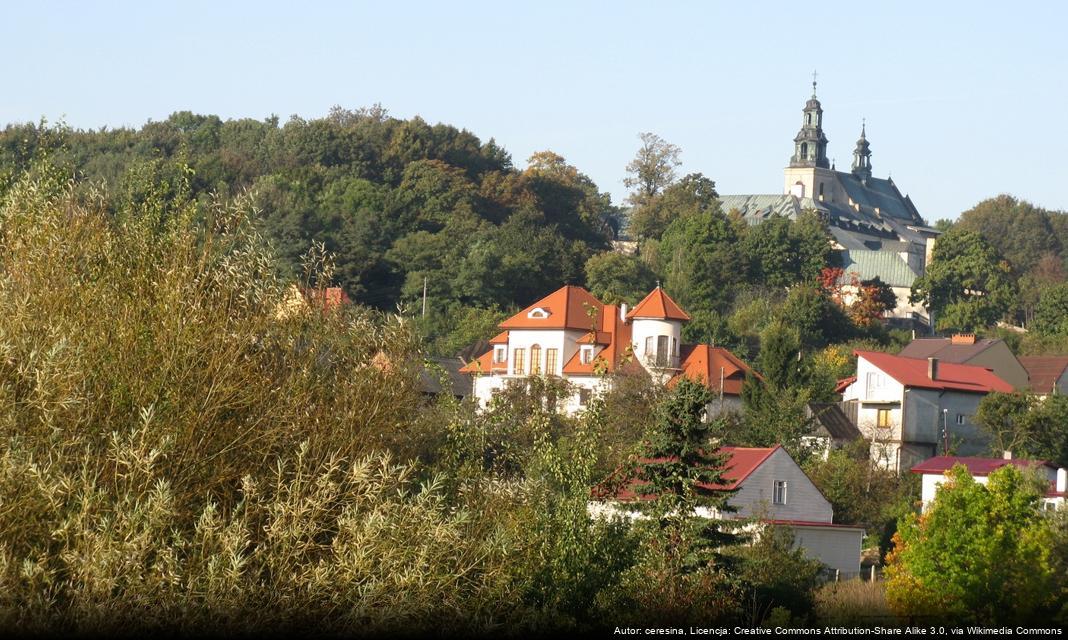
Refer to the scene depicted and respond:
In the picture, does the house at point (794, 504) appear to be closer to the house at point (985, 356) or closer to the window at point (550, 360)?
the window at point (550, 360)

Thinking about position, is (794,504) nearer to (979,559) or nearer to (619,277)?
(979,559)

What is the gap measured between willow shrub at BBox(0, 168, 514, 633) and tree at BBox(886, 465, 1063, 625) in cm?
1499

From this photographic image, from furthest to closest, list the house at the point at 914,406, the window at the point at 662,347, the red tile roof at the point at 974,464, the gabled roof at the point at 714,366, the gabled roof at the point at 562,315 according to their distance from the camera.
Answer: the gabled roof at the point at 562,315 → the window at the point at 662,347 → the gabled roof at the point at 714,366 → the house at the point at 914,406 → the red tile roof at the point at 974,464

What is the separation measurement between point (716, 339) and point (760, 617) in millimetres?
49823

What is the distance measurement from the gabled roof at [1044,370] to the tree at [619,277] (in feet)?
64.2

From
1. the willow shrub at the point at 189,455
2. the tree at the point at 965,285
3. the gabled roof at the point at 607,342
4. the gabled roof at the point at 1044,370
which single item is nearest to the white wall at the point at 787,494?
the gabled roof at the point at 607,342

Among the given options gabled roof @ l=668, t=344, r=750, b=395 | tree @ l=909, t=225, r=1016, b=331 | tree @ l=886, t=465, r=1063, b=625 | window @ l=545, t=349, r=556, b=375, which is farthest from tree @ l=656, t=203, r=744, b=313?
tree @ l=886, t=465, r=1063, b=625

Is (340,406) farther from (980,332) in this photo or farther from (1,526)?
(980,332)

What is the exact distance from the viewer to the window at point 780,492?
3998 cm

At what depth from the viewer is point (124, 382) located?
1504 centimetres

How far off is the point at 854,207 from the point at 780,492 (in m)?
106

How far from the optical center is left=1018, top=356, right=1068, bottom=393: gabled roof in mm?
64750

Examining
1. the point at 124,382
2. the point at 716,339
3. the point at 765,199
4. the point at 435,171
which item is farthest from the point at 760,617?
the point at 765,199

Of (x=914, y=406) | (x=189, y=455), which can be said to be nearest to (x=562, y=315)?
(x=914, y=406)
